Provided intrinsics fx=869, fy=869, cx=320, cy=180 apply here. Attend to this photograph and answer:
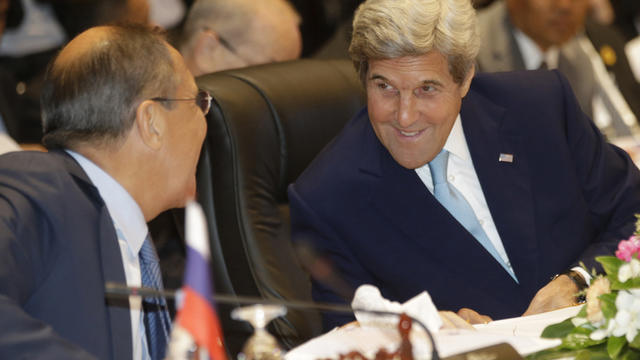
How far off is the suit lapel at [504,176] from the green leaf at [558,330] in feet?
1.92

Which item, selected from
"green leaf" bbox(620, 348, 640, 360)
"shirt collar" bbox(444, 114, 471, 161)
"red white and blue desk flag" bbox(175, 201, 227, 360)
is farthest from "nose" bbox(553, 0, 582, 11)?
"red white and blue desk flag" bbox(175, 201, 227, 360)

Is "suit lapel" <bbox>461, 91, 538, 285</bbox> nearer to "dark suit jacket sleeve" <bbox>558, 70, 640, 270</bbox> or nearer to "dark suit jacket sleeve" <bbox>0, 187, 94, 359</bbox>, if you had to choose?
"dark suit jacket sleeve" <bbox>558, 70, 640, 270</bbox>

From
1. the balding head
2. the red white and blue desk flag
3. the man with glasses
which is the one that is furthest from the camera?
the balding head

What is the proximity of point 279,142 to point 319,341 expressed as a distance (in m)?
1.01

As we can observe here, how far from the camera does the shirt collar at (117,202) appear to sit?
1812mm

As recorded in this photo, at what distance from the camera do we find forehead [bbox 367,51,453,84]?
80.7 inches

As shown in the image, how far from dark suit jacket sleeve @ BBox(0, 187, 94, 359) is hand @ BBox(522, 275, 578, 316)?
3.52 feet

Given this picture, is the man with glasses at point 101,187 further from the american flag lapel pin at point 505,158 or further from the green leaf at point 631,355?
the green leaf at point 631,355

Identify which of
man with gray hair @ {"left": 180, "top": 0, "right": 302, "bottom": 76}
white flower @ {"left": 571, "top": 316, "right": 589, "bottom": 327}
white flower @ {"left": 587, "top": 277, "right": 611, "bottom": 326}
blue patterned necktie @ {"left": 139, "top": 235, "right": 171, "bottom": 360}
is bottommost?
blue patterned necktie @ {"left": 139, "top": 235, "right": 171, "bottom": 360}

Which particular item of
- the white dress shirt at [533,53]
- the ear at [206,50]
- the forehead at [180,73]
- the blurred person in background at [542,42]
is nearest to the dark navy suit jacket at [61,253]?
the forehead at [180,73]

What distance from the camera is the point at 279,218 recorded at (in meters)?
2.49

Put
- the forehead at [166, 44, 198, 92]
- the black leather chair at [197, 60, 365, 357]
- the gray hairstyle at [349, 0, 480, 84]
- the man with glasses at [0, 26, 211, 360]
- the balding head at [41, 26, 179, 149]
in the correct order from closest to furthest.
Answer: the man with glasses at [0, 26, 211, 360], the balding head at [41, 26, 179, 149], the forehead at [166, 44, 198, 92], the gray hairstyle at [349, 0, 480, 84], the black leather chair at [197, 60, 365, 357]

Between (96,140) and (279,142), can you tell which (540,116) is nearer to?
(279,142)

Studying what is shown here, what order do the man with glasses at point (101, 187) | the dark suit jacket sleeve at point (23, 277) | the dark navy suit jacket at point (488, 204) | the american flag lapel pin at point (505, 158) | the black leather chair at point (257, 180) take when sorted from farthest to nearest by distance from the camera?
the black leather chair at point (257, 180), the american flag lapel pin at point (505, 158), the dark navy suit jacket at point (488, 204), the man with glasses at point (101, 187), the dark suit jacket sleeve at point (23, 277)
